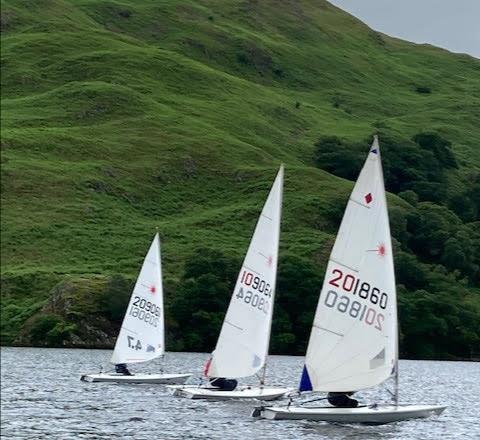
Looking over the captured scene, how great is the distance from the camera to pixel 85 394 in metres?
76.5

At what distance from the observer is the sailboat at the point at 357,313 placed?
2211 inches

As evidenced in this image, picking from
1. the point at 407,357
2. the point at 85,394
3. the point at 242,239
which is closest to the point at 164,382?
the point at 85,394

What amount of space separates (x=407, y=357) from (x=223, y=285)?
86.3ft

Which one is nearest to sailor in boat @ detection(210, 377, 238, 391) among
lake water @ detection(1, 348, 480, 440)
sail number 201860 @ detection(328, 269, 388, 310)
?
lake water @ detection(1, 348, 480, 440)

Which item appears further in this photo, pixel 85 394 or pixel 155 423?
pixel 85 394

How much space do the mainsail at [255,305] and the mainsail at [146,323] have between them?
19835 mm

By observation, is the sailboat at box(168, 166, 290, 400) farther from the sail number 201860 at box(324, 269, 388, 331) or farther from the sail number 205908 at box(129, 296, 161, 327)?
the sail number 205908 at box(129, 296, 161, 327)

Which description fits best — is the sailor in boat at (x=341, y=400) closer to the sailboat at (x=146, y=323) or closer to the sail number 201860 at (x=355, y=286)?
the sail number 201860 at (x=355, y=286)

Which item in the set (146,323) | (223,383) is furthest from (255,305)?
(146,323)

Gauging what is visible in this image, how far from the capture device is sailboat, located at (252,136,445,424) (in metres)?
56.2

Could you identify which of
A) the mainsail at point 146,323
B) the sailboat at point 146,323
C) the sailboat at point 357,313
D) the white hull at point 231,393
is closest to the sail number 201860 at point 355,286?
the sailboat at point 357,313

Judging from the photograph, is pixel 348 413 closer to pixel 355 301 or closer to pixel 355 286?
pixel 355 301

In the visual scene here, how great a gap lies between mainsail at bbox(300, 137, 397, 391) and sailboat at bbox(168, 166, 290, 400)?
986 centimetres

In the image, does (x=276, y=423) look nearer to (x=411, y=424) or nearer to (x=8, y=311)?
(x=411, y=424)
